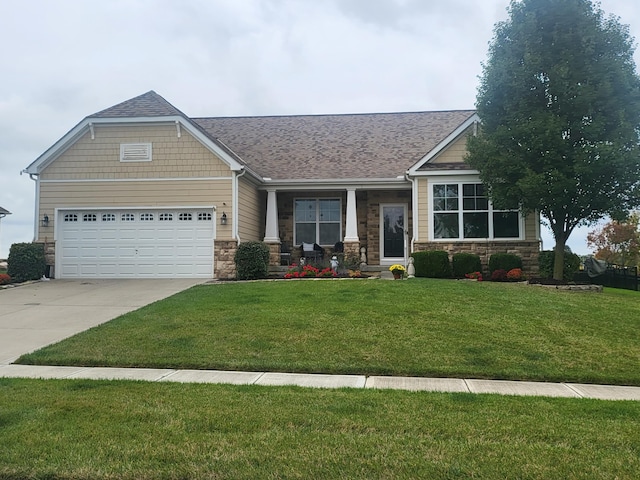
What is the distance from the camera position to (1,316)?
10422mm

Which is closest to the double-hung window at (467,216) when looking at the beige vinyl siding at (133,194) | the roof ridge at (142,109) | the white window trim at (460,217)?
the white window trim at (460,217)

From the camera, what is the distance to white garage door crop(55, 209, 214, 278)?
1616cm

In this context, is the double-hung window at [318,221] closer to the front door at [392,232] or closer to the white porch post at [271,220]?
the white porch post at [271,220]

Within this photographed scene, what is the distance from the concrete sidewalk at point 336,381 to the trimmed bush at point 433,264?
8973 millimetres

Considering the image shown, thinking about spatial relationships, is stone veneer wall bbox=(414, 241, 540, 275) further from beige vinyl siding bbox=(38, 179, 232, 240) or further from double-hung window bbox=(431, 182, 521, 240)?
beige vinyl siding bbox=(38, 179, 232, 240)

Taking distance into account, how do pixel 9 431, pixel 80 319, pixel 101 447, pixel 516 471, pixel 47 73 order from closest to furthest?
pixel 516 471
pixel 101 447
pixel 9 431
pixel 80 319
pixel 47 73

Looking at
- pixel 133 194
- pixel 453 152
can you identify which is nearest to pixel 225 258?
pixel 133 194

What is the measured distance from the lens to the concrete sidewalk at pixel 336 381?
5.80 meters

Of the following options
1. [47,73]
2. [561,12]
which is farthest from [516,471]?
[47,73]

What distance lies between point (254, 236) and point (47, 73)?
27.8 ft

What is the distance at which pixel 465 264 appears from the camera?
15.4 meters

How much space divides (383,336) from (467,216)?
30.6 ft

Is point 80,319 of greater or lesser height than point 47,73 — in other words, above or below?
below

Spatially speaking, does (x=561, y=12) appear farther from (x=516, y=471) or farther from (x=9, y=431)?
(x=9, y=431)
